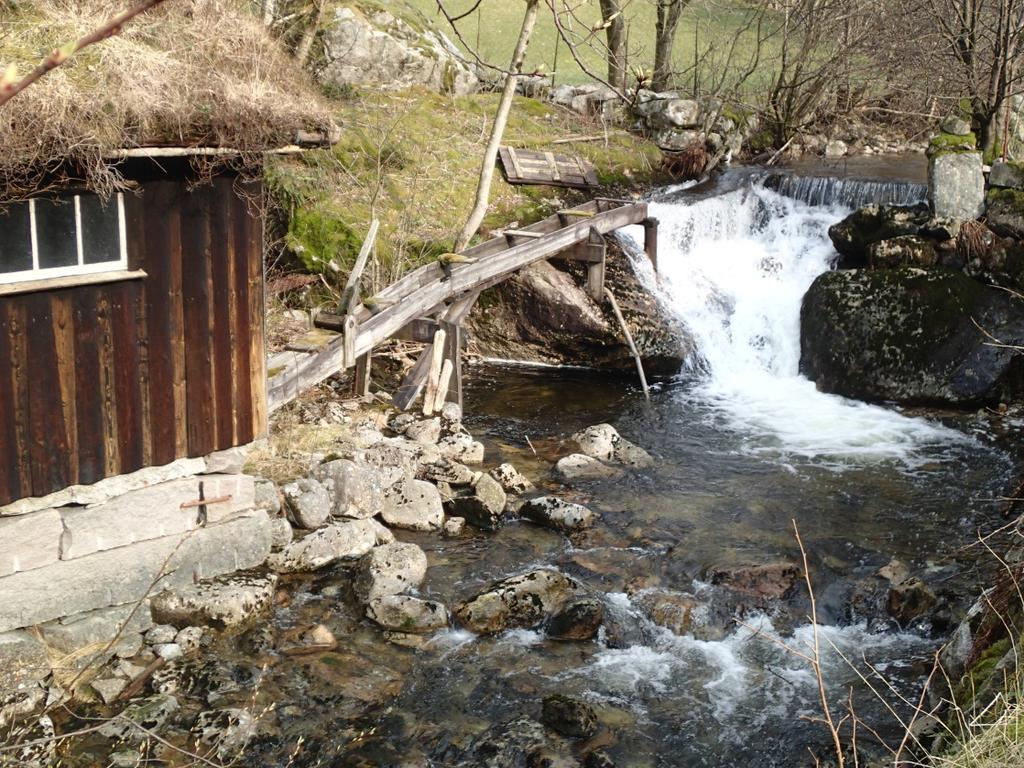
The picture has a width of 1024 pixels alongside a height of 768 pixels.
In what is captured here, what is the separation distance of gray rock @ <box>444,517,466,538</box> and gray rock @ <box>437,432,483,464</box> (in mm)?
1379

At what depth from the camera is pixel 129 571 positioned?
7.41 m

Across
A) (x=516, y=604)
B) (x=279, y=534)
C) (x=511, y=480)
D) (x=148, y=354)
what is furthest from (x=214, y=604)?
(x=511, y=480)

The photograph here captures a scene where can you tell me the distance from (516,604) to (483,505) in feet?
5.68

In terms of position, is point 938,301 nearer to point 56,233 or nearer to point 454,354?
point 454,354

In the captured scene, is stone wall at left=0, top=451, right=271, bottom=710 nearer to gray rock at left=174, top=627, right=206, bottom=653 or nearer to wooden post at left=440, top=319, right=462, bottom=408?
gray rock at left=174, top=627, right=206, bottom=653

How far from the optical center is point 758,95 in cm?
2178

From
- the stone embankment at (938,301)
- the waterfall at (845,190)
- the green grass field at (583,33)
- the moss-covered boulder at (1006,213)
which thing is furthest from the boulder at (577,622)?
the green grass field at (583,33)

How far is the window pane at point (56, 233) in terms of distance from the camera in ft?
21.6

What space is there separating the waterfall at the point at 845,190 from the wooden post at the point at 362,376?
8.43 meters

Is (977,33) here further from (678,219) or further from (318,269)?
(318,269)

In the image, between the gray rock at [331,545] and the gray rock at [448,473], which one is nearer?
the gray rock at [331,545]

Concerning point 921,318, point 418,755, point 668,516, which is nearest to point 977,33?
point 921,318

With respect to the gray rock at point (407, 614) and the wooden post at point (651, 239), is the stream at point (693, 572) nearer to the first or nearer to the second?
the gray rock at point (407, 614)

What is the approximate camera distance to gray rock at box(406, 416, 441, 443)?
11.0 meters
